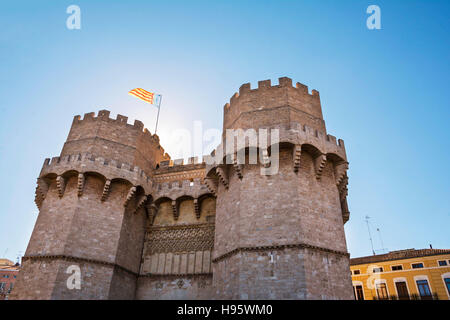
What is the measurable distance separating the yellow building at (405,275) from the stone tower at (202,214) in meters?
11.7

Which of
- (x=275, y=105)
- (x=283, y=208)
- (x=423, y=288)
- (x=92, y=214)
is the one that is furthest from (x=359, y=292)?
(x=92, y=214)

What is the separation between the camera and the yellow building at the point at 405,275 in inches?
923

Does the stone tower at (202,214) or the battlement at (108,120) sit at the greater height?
the battlement at (108,120)

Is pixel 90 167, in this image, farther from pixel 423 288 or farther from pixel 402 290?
pixel 423 288

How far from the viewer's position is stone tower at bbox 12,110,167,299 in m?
14.7

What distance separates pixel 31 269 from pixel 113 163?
19.4 ft

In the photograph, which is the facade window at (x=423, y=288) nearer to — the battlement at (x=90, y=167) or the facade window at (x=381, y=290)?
the facade window at (x=381, y=290)

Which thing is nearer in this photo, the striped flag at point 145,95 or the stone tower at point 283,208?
the stone tower at point 283,208

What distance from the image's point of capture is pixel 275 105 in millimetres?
15734

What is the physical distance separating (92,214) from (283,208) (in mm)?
9151

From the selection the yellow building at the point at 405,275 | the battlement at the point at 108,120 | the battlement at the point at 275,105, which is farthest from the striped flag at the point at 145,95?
the yellow building at the point at 405,275

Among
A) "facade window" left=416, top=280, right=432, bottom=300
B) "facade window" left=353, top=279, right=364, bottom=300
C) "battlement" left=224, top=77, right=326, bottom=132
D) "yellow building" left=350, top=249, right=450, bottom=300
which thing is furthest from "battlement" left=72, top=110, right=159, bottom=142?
"facade window" left=416, top=280, right=432, bottom=300

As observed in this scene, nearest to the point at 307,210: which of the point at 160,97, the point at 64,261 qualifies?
the point at 64,261

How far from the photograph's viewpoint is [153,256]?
1803 centimetres
